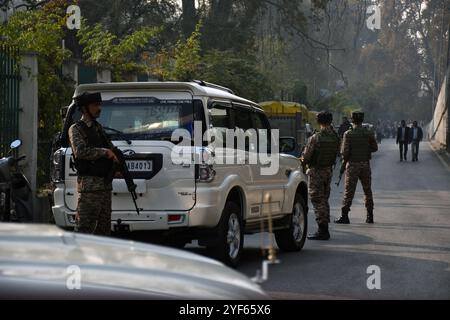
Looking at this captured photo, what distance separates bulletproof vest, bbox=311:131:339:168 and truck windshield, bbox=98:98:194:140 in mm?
4201

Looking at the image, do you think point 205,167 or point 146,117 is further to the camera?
point 146,117

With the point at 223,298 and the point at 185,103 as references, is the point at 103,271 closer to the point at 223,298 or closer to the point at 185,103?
the point at 223,298

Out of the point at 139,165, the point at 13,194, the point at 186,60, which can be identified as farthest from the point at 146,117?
the point at 186,60

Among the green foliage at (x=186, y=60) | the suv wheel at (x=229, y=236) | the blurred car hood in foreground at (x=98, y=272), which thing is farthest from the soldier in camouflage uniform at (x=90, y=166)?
the green foliage at (x=186, y=60)

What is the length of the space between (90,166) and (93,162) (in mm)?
43

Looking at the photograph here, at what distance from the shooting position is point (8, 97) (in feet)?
47.6

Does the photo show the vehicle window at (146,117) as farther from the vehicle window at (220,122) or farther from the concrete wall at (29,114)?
the concrete wall at (29,114)

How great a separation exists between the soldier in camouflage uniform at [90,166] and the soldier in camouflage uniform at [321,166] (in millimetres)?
5280

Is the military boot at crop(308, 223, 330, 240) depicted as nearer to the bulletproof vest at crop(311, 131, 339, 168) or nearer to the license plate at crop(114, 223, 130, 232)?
the bulletproof vest at crop(311, 131, 339, 168)

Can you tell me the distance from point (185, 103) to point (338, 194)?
14589 mm

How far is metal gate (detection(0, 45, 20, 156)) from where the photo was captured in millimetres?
14219

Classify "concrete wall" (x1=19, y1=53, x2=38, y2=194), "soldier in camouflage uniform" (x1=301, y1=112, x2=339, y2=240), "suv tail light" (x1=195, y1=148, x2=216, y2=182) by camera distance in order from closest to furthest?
"suv tail light" (x1=195, y1=148, x2=216, y2=182) < "soldier in camouflage uniform" (x1=301, y1=112, x2=339, y2=240) < "concrete wall" (x1=19, y1=53, x2=38, y2=194)

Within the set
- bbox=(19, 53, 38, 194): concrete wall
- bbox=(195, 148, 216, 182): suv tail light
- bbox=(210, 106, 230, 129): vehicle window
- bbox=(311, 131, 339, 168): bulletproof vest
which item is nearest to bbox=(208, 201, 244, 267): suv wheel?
bbox=(195, 148, 216, 182): suv tail light

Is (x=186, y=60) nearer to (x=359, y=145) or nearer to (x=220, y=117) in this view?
(x=359, y=145)
